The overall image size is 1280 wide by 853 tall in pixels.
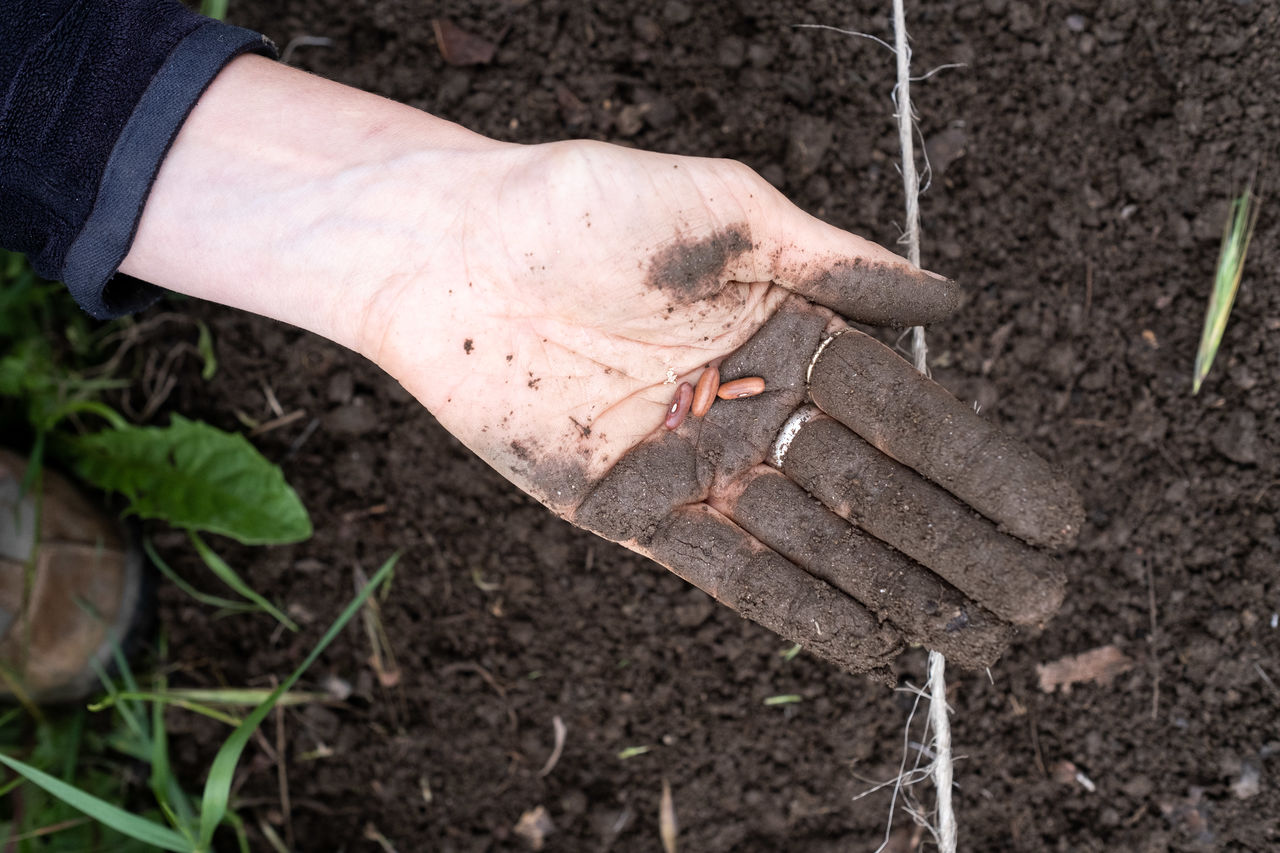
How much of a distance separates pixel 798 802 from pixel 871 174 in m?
2.36

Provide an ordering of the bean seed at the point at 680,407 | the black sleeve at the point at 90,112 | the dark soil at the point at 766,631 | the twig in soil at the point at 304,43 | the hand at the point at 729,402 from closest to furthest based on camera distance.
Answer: the hand at the point at 729,402 → the black sleeve at the point at 90,112 → the bean seed at the point at 680,407 → the dark soil at the point at 766,631 → the twig in soil at the point at 304,43

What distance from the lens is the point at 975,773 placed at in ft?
10.7

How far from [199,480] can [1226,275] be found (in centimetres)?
376

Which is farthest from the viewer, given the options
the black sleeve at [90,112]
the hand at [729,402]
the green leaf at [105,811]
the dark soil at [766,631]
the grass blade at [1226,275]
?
the dark soil at [766,631]

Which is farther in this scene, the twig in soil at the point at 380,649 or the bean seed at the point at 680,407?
the twig in soil at the point at 380,649

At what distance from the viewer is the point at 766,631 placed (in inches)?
131

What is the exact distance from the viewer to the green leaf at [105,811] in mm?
2596

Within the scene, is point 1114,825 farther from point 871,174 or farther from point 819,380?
point 871,174

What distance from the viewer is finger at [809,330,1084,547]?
2.23 m

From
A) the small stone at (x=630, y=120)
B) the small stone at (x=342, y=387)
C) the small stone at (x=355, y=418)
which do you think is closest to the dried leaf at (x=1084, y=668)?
the small stone at (x=630, y=120)

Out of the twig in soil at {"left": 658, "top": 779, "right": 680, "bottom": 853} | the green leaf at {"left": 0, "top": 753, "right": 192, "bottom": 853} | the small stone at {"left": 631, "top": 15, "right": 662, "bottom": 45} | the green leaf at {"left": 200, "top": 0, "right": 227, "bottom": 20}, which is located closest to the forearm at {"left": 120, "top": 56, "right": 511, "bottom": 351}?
the green leaf at {"left": 200, "top": 0, "right": 227, "bottom": 20}

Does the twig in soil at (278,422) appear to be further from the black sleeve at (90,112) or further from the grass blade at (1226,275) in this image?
the grass blade at (1226,275)

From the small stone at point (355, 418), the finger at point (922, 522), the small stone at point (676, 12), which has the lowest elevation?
the small stone at point (355, 418)

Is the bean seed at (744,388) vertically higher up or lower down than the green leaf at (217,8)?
lower down
